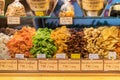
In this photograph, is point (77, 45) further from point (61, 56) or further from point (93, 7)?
point (93, 7)

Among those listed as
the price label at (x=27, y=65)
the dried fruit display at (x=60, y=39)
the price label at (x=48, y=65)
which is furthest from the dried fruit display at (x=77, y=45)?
the price label at (x=27, y=65)

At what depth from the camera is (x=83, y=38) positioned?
2195mm

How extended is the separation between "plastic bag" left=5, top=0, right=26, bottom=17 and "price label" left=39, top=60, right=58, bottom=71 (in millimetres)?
472

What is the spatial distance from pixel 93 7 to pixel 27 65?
76cm

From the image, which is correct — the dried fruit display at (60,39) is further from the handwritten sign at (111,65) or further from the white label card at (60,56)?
the handwritten sign at (111,65)

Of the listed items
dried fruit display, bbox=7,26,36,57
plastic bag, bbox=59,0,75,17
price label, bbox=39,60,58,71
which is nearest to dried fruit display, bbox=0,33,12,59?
dried fruit display, bbox=7,26,36,57

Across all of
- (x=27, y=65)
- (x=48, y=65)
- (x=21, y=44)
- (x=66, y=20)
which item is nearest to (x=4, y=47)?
(x=21, y=44)

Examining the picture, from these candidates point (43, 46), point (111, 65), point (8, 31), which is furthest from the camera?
point (8, 31)

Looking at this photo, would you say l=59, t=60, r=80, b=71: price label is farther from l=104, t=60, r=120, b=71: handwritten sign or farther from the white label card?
l=104, t=60, r=120, b=71: handwritten sign

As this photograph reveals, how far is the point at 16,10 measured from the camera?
223 centimetres

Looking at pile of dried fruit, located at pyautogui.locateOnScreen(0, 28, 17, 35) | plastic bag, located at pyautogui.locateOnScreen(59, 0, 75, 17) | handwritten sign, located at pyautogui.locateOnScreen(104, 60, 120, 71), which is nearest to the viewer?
handwritten sign, located at pyautogui.locateOnScreen(104, 60, 120, 71)

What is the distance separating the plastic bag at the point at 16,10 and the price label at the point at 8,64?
411mm

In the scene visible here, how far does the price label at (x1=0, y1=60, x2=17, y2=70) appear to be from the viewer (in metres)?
2.15

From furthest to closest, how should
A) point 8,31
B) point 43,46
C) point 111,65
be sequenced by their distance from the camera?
1. point 8,31
2. point 43,46
3. point 111,65
